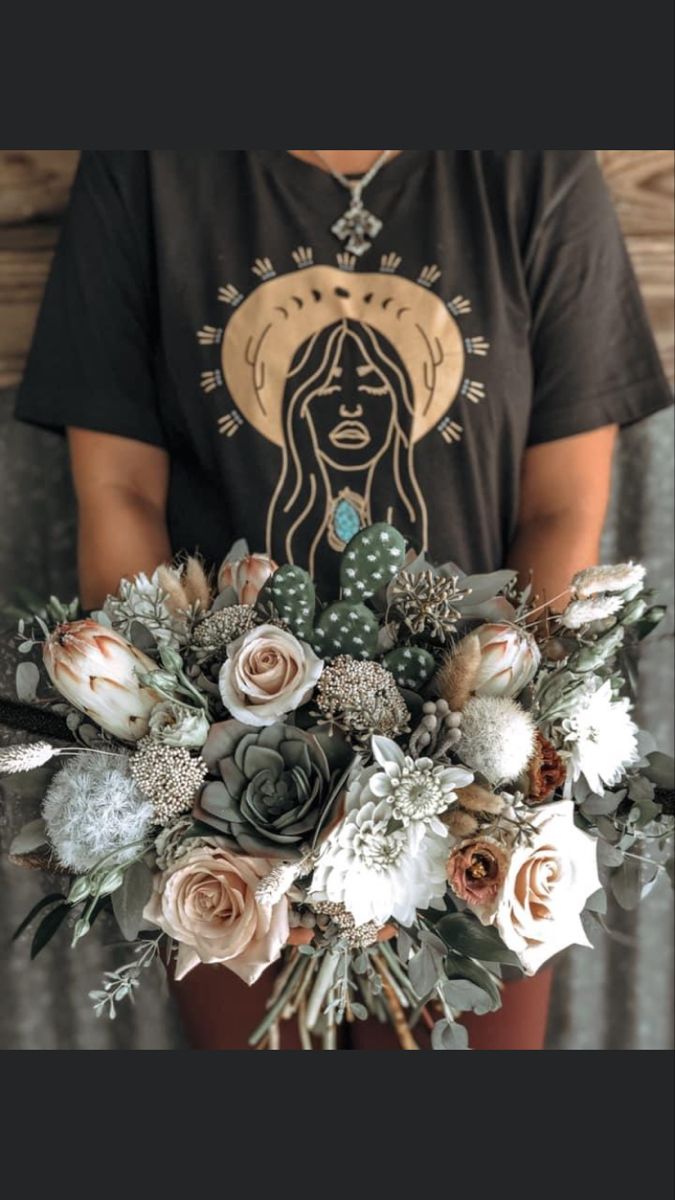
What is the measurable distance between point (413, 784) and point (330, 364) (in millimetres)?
494

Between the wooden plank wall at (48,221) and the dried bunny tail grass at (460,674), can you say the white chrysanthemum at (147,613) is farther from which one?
the wooden plank wall at (48,221)

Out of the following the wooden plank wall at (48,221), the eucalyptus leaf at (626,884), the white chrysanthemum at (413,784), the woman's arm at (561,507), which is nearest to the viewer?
the white chrysanthemum at (413,784)

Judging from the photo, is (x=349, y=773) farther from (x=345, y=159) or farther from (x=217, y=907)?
(x=345, y=159)

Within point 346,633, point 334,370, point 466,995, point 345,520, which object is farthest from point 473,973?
point 334,370

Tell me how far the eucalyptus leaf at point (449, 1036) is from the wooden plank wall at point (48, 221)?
2.50ft

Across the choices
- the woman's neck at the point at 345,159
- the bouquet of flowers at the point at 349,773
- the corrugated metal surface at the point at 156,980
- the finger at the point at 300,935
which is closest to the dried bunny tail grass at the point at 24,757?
the bouquet of flowers at the point at 349,773

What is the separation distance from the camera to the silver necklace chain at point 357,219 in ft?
3.26

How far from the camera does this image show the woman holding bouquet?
98 cm

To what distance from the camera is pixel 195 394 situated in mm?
979

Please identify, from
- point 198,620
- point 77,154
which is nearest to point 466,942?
point 198,620

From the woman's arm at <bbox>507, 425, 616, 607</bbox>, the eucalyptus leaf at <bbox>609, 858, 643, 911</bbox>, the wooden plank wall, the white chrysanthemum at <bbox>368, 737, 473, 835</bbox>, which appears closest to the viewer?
the white chrysanthemum at <bbox>368, 737, 473, 835</bbox>

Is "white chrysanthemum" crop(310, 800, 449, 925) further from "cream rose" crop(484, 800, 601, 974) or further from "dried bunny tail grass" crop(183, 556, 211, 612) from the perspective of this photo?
"dried bunny tail grass" crop(183, 556, 211, 612)

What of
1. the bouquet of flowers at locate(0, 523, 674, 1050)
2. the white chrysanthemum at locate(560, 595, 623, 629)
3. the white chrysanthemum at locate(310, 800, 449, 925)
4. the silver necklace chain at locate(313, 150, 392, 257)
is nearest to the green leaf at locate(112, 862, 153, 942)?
the bouquet of flowers at locate(0, 523, 674, 1050)

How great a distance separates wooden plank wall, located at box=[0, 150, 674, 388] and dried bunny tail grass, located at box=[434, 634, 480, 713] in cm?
63
